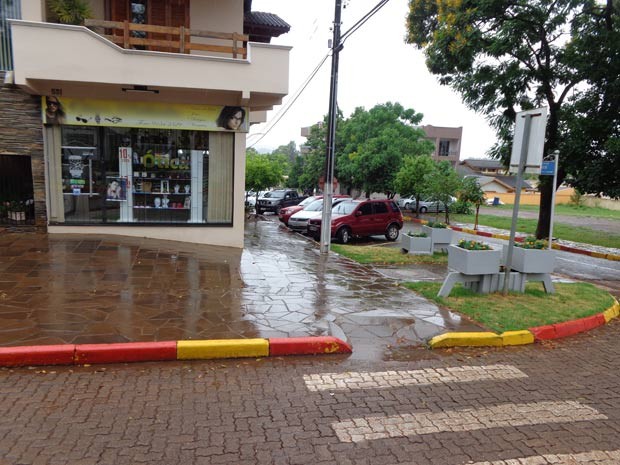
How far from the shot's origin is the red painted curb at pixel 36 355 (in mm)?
4781

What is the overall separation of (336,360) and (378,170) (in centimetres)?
2843

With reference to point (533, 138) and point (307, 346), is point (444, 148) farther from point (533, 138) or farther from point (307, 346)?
point (307, 346)

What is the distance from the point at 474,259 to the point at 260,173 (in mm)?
23622

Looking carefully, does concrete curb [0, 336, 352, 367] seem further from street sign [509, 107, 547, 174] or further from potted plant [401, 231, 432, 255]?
potted plant [401, 231, 432, 255]

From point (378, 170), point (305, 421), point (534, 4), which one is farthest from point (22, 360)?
point (378, 170)

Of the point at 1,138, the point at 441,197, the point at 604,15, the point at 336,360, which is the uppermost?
the point at 604,15

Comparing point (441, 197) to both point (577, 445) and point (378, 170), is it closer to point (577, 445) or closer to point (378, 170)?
point (577, 445)

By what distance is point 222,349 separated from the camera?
17.3 feet

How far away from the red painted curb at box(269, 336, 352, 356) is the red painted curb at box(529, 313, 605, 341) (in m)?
2.89

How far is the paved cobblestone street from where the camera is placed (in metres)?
3.40

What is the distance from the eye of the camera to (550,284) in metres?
8.48

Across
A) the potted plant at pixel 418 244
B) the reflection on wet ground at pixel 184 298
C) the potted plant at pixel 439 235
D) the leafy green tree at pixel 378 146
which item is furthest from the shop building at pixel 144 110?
the leafy green tree at pixel 378 146

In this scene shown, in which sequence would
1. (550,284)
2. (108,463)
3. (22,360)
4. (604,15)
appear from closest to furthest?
(108,463), (22,360), (550,284), (604,15)

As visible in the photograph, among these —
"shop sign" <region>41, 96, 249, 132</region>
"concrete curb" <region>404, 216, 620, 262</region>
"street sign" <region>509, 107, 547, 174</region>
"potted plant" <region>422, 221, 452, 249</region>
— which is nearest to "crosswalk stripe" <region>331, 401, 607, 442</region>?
"street sign" <region>509, 107, 547, 174</region>
